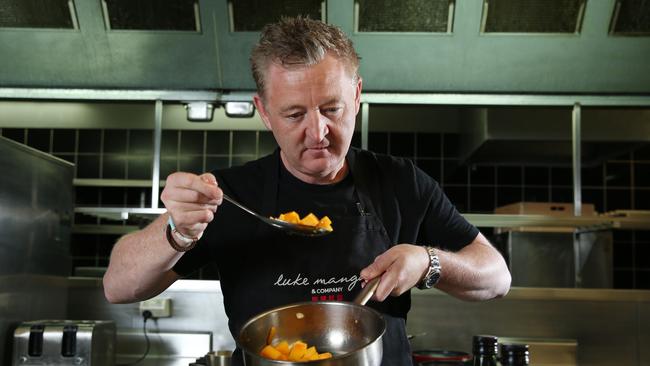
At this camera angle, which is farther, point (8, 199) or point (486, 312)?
point (486, 312)

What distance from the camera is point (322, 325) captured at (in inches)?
53.4

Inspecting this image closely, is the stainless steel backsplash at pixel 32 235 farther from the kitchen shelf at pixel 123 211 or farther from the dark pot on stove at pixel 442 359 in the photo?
the dark pot on stove at pixel 442 359

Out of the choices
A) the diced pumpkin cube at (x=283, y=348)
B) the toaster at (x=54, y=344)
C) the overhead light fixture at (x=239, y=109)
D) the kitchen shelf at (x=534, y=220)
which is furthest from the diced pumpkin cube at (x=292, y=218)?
the overhead light fixture at (x=239, y=109)

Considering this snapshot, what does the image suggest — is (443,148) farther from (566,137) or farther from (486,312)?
(486,312)

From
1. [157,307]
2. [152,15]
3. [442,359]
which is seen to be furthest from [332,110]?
[152,15]

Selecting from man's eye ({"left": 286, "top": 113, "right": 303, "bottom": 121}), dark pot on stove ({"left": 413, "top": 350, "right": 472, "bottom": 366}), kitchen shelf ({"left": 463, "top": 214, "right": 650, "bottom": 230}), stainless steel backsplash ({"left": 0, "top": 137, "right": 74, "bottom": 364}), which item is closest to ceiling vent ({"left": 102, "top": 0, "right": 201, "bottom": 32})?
stainless steel backsplash ({"left": 0, "top": 137, "right": 74, "bottom": 364})

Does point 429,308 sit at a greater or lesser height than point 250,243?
lesser

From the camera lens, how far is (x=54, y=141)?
5.75 meters

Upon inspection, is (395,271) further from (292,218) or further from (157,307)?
(157,307)

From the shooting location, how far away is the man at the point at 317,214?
1452 mm

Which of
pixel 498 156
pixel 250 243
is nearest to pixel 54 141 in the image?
pixel 498 156

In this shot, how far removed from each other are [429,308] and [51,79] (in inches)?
87.0

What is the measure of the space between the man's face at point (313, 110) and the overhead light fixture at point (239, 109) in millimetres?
2021

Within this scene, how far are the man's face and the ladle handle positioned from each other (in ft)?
0.97
